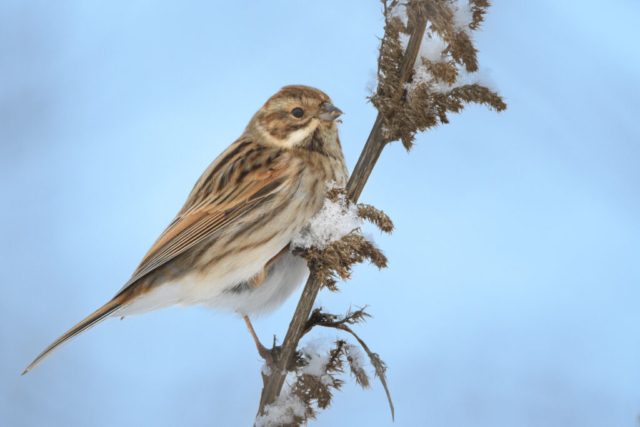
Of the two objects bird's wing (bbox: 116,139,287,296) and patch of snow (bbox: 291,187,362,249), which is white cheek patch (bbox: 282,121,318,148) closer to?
bird's wing (bbox: 116,139,287,296)

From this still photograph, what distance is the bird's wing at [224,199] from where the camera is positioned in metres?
2.79

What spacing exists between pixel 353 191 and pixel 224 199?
95 centimetres

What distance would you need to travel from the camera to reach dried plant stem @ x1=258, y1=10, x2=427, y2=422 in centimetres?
195

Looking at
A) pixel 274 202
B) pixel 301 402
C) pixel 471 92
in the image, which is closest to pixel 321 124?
pixel 274 202

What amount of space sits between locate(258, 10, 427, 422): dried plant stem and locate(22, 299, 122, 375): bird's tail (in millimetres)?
779

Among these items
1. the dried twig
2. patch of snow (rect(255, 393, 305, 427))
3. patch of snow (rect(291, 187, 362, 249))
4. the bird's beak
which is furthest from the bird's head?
patch of snow (rect(255, 393, 305, 427))

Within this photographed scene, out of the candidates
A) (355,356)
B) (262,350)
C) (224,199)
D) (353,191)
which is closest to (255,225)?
(224,199)

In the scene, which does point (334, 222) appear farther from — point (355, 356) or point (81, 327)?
point (81, 327)

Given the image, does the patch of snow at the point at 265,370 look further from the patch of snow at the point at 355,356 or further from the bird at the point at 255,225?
the patch of snow at the point at 355,356

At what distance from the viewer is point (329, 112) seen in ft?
8.78

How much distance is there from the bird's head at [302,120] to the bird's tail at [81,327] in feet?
3.61

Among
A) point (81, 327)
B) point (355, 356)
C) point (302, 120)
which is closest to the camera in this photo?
point (355, 356)

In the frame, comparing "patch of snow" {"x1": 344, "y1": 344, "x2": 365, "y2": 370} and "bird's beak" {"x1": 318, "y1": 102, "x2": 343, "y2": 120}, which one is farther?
"bird's beak" {"x1": 318, "y1": 102, "x2": 343, "y2": 120}

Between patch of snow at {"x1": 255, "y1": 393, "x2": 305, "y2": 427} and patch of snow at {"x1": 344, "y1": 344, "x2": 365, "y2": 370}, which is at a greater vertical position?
patch of snow at {"x1": 344, "y1": 344, "x2": 365, "y2": 370}
